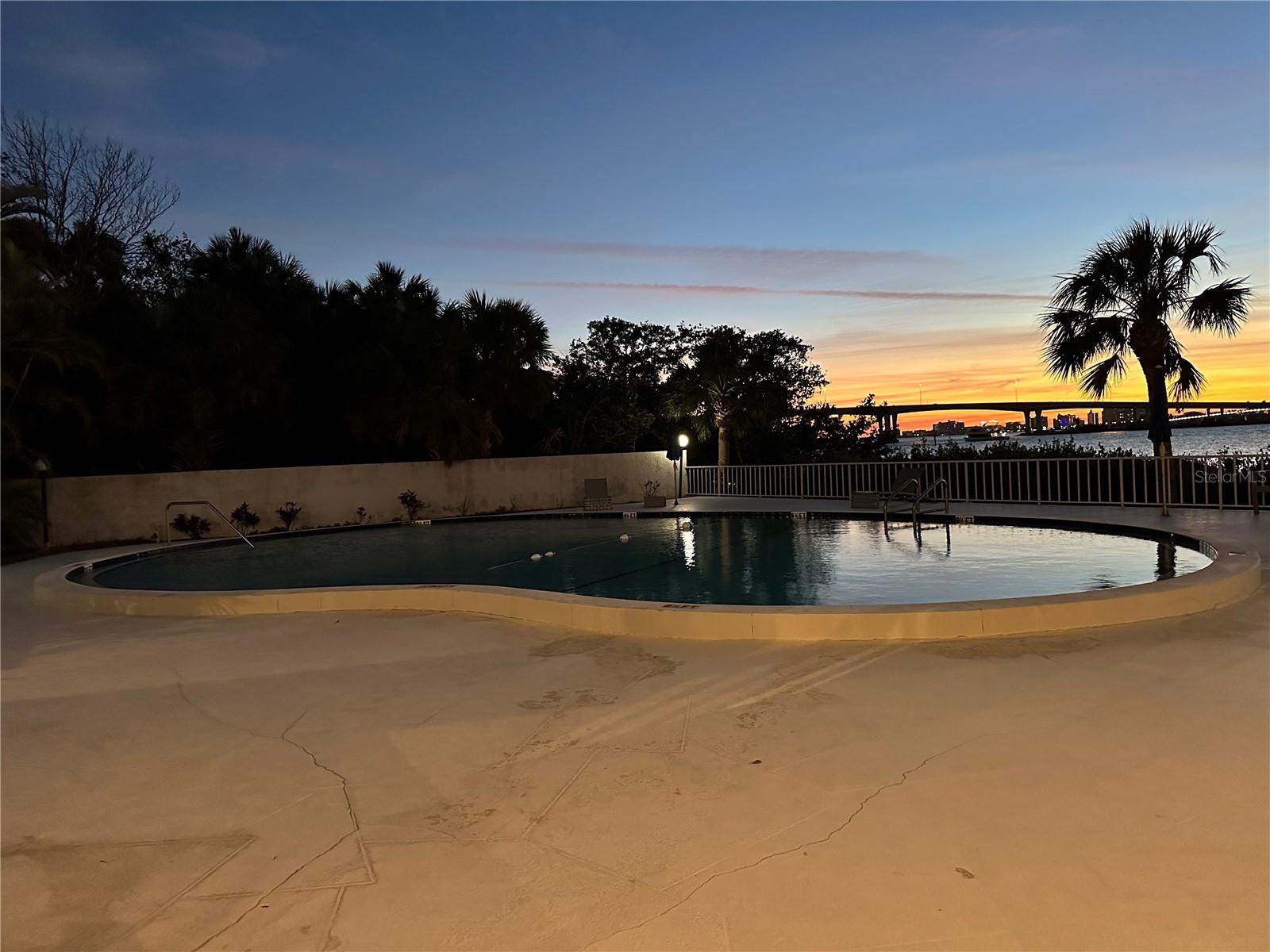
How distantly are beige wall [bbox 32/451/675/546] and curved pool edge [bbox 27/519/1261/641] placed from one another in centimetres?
893

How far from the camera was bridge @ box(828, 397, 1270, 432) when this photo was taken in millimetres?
24636

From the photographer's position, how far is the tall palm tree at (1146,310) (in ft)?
37.1

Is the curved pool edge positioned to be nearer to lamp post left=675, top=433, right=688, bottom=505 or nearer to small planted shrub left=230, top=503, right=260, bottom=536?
small planted shrub left=230, top=503, right=260, bottom=536

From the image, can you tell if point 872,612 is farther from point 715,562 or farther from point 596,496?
point 596,496

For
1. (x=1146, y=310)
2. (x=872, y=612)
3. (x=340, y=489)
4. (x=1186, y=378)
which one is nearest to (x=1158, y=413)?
(x=1186, y=378)

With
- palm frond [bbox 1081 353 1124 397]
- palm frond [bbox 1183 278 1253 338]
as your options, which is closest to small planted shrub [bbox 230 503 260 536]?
palm frond [bbox 1081 353 1124 397]

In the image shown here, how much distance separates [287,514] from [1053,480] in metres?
13.1

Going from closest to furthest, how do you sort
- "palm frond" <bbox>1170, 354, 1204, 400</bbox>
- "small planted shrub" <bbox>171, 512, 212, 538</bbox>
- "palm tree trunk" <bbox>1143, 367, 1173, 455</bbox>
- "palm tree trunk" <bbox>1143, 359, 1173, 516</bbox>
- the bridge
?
"palm tree trunk" <bbox>1143, 359, 1173, 516</bbox>, "palm tree trunk" <bbox>1143, 367, 1173, 455</bbox>, "palm frond" <bbox>1170, 354, 1204, 400</bbox>, "small planted shrub" <bbox>171, 512, 212, 538</bbox>, the bridge

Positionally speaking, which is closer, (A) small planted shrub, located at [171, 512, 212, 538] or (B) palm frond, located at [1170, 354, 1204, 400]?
(B) palm frond, located at [1170, 354, 1204, 400]

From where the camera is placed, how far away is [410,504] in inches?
590

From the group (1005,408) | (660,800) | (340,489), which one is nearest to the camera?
(660,800)

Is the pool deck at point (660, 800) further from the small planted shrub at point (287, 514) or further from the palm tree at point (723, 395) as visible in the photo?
the palm tree at point (723, 395)

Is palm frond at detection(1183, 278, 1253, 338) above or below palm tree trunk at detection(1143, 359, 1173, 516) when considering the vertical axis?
above

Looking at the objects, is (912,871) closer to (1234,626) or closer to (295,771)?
(295,771)
